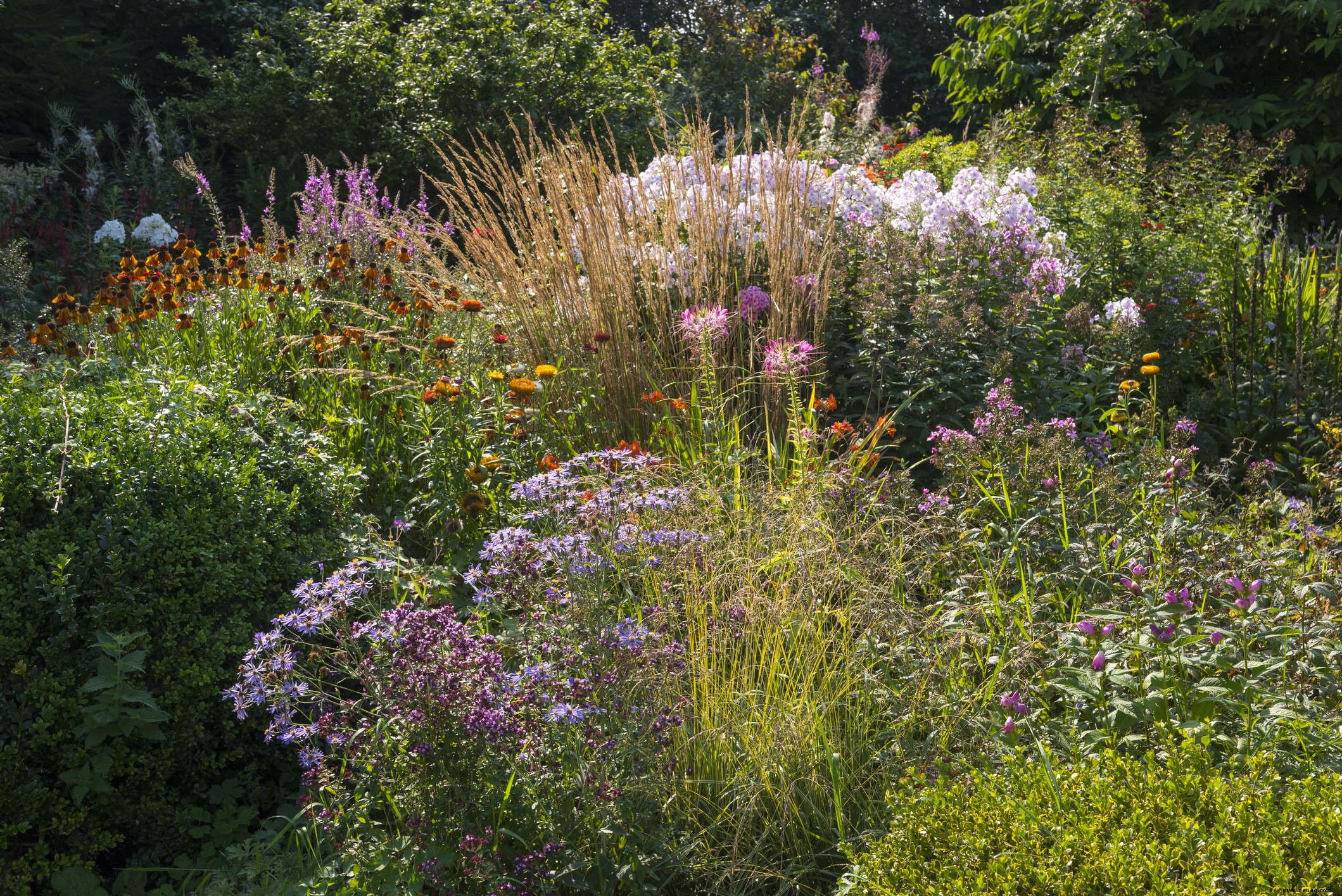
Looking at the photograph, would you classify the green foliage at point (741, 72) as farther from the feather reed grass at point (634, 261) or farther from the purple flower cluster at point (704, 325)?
the purple flower cluster at point (704, 325)

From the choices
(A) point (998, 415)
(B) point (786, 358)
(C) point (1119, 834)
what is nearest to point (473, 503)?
(B) point (786, 358)

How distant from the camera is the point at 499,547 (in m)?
2.25

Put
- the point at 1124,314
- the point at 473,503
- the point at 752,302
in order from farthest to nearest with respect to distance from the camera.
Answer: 1. the point at 1124,314
2. the point at 752,302
3. the point at 473,503

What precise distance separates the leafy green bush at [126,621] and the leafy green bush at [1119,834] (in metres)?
1.73

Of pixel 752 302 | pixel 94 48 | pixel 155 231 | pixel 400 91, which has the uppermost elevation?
pixel 94 48

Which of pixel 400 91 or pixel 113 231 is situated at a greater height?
pixel 400 91

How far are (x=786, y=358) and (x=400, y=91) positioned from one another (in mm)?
7150

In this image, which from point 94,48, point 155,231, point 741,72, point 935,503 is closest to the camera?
point 935,503

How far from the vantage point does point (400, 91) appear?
9320 mm

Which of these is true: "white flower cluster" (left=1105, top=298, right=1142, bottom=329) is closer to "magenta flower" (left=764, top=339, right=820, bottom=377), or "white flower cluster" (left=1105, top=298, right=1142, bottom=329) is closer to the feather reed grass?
the feather reed grass

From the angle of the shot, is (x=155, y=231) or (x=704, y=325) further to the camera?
(x=155, y=231)

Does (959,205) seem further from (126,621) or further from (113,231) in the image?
(113,231)

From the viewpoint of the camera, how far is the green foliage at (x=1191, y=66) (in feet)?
28.9

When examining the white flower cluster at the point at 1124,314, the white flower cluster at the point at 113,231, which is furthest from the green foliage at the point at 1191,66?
the white flower cluster at the point at 113,231
